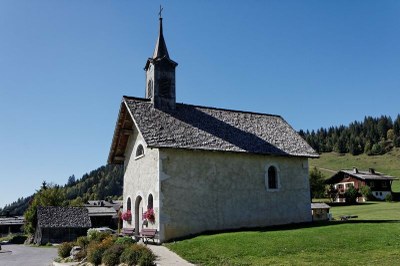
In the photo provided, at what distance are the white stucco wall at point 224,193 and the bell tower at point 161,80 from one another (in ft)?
16.1

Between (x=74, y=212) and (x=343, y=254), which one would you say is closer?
(x=343, y=254)

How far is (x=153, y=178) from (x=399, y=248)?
14.0 m

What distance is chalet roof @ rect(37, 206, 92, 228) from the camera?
186ft

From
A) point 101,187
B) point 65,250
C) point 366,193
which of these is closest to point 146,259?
point 65,250

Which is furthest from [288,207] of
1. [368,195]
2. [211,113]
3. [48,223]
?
[368,195]

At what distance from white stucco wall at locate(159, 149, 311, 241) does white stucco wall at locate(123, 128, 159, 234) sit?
2.67ft

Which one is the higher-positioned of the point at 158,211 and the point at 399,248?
the point at 158,211

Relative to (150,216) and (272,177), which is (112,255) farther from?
(272,177)

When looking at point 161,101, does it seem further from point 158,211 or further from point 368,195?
point 368,195

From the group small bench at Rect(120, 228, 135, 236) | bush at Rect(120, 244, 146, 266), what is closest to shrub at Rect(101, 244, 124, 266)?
bush at Rect(120, 244, 146, 266)

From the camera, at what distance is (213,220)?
83.7 ft

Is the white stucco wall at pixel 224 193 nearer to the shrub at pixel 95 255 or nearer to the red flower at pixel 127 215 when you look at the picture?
the shrub at pixel 95 255

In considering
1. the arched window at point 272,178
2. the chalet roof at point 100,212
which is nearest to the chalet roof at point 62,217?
the chalet roof at point 100,212

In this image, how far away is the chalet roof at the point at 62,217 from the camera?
186 ft
